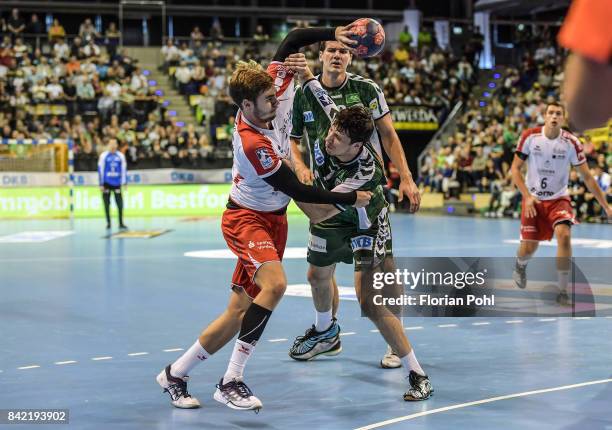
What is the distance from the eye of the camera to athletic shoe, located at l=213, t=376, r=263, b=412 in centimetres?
505

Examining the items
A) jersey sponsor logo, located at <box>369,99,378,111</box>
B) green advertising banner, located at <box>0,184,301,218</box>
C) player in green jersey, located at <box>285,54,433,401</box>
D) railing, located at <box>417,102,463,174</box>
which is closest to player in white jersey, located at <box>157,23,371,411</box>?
player in green jersey, located at <box>285,54,433,401</box>

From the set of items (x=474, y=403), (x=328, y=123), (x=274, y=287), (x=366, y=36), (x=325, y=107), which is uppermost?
(x=366, y=36)

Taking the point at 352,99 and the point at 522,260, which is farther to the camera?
the point at 522,260

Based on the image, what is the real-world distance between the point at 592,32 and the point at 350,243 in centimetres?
484

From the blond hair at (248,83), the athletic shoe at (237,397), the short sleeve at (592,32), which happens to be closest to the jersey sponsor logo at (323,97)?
the blond hair at (248,83)

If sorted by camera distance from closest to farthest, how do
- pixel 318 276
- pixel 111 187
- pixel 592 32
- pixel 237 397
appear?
pixel 592 32 < pixel 237 397 < pixel 318 276 < pixel 111 187

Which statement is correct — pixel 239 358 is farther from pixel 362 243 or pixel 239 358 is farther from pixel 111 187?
pixel 111 187

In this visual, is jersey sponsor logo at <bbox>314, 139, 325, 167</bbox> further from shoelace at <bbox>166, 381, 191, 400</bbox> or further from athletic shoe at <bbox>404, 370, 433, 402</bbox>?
shoelace at <bbox>166, 381, 191, 400</bbox>

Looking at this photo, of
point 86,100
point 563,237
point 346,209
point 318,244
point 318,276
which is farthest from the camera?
point 86,100

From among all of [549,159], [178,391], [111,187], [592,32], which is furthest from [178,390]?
[111,187]

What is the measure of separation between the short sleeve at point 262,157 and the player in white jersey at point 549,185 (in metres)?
4.95

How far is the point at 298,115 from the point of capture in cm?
664

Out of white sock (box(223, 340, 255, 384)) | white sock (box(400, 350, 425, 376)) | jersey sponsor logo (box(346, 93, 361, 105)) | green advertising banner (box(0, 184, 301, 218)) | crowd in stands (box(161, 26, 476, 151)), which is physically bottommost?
green advertising banner (box(0, 184, 301, 218))

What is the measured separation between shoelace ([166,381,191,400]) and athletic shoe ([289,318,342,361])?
1.46 metres
